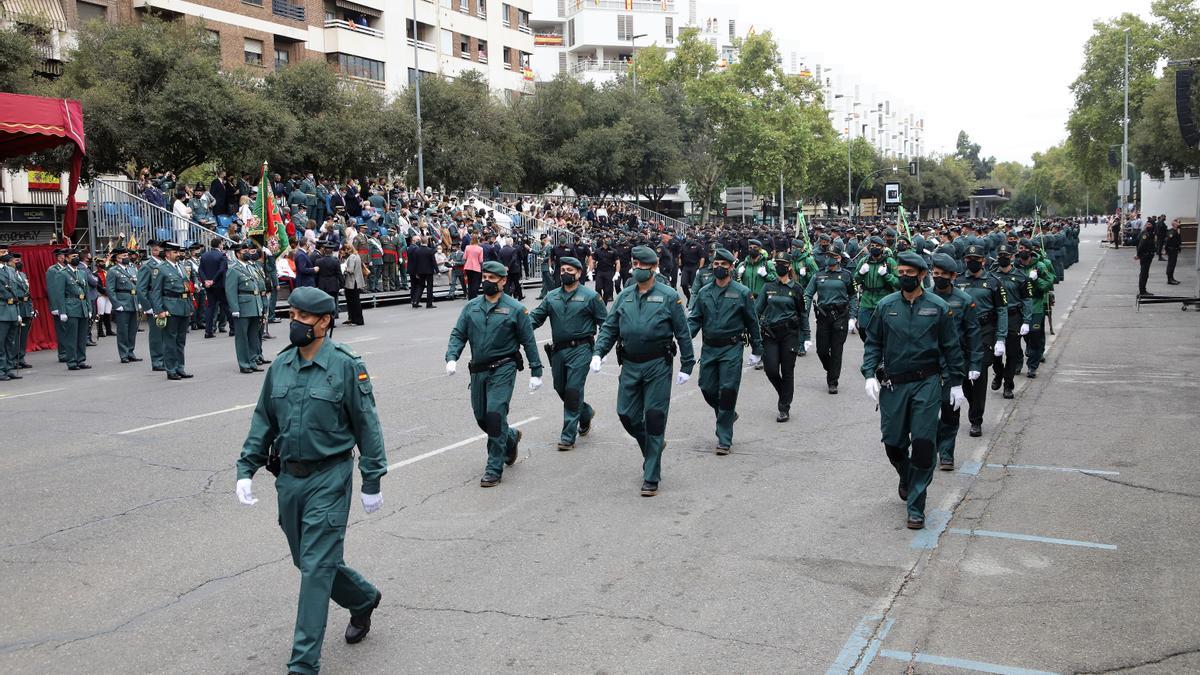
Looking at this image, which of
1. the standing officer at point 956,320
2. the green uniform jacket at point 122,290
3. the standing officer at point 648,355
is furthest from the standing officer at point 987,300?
the green uniform jacket at point 122,290

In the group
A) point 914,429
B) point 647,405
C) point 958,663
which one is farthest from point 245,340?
point 958,663

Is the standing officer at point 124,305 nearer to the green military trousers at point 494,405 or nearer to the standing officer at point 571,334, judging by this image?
the standing officer at point 571,334

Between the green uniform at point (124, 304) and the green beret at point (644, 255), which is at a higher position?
the green beret at point (644, 255)

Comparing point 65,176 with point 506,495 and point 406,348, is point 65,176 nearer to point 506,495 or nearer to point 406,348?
point 406,348

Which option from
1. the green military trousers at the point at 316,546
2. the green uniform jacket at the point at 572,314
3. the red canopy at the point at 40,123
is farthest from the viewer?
the red canopy at the point at 40,123

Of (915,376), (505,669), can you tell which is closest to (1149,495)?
(915,376)

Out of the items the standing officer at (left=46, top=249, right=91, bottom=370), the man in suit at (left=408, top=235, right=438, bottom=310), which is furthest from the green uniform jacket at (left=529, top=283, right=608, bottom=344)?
the man in suit at (left=408, top=235, right=438, bottom=310)

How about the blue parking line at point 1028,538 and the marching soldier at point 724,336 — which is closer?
the blue parking line at point 1028,538

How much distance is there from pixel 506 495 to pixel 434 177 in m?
35.2

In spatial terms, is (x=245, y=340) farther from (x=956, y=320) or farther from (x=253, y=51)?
(x=253, y=51)

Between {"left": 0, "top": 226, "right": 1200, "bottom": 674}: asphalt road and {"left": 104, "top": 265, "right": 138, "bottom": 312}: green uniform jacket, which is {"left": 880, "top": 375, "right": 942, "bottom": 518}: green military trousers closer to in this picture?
{"left": 0, "top": 226, "right": 1200, "bottom": 674}: asphalt road

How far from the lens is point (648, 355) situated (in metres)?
8.62

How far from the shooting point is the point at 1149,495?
8211 millimetres

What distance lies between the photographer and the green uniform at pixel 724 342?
970 cm
